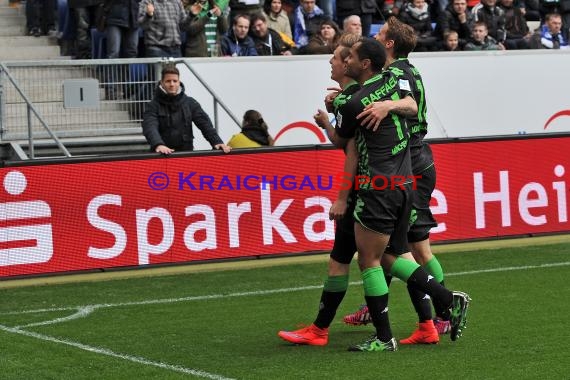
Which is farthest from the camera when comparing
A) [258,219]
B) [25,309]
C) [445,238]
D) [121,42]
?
[121,42]

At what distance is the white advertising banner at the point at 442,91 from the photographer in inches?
623

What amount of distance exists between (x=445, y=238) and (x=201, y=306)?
14.1 ft

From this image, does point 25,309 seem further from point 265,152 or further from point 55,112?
point 55,112

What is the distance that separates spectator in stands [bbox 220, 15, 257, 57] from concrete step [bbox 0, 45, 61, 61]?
229 centimetres

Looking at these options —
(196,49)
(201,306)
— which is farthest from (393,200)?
(196,49)

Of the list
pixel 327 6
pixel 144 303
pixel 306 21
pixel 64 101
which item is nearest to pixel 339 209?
pixel 144 303

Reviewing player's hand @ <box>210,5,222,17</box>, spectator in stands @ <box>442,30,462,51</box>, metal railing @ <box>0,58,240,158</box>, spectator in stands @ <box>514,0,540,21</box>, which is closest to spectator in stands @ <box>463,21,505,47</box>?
spectator in stands @ <box>442,30,462,51</box>

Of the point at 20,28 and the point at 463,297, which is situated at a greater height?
the point at 20,28

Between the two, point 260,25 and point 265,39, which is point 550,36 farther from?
point 260,25

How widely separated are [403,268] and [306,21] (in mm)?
10339

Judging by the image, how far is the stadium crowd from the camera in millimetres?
15930

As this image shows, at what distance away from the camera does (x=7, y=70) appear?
1391cm

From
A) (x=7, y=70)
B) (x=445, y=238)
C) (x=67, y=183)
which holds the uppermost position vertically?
(x=7, y=70)

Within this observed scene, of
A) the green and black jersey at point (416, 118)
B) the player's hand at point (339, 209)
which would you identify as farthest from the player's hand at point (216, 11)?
the player's hand at point (339, 209)
